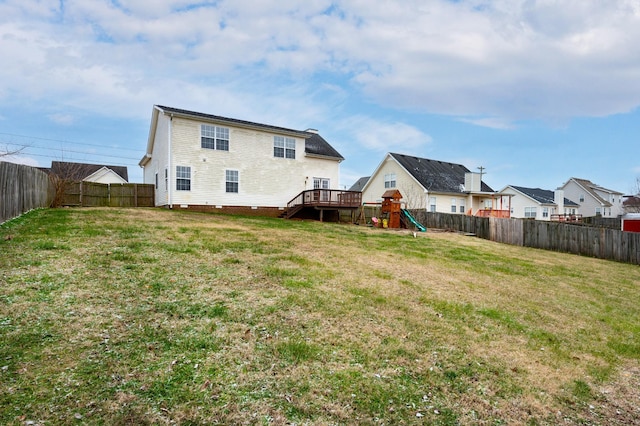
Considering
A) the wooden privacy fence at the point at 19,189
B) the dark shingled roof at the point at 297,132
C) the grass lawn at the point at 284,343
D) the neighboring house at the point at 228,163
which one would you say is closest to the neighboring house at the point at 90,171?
the neighboring house at the point at 228,163

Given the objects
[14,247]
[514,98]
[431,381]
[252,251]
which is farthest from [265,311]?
[514,98]

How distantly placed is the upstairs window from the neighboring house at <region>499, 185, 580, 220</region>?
110 feet

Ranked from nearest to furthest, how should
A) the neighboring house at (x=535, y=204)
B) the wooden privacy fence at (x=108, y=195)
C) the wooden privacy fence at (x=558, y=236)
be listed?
the wooden privacy fence at (x=558, y=236) → the wooden privacy fence at (x=108, y=195) → the neighboring house at (x=535, y=204)

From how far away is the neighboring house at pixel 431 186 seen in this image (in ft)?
103

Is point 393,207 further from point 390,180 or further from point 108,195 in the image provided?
point 108,195

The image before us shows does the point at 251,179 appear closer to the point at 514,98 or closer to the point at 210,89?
the point at 210,89

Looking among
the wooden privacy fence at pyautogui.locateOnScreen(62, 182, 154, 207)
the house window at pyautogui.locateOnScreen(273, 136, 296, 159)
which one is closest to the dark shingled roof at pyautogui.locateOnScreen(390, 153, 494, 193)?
the house window at pyautogui.locateOnScreen(273, 136, 296, 159)

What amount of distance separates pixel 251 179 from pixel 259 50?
27.4ft

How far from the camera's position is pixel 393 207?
2106 centimetres

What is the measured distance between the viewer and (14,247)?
7066mm

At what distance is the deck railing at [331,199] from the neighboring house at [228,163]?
1186 mm

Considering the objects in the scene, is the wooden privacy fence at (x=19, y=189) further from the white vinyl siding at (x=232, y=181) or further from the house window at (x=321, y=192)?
the house window at (x=321, y=192)

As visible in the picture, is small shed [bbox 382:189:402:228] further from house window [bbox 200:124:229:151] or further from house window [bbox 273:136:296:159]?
house window [bbox 200:124:229:151]

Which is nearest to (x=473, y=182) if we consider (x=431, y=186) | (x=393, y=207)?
(x=431, y=186)
